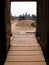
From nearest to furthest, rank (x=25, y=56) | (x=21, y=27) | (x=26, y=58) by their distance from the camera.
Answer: (x=26, y=58) < (x=25, y=56) < (x=21, y=27)

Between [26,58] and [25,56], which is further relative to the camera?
[25,56]

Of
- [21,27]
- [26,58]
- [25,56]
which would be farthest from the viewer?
[21,27]

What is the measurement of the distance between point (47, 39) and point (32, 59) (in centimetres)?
108

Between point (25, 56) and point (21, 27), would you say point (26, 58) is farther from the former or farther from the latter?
point (21, 27)

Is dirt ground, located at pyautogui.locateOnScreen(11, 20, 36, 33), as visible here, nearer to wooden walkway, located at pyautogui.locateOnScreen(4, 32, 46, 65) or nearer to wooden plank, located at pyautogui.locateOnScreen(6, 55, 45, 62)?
wooden walkway, located at pyautogui.locateOnScreen(4, 32, 46, 65)
